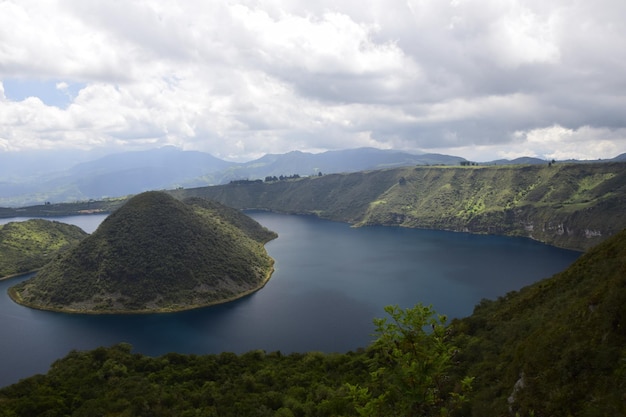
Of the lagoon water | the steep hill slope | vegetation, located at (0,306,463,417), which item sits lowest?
the lagoon water

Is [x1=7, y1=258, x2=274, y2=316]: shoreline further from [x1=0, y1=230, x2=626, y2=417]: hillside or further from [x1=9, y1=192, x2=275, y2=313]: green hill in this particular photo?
[x1=0, y1=230, x2=626, y2=417]: hillside

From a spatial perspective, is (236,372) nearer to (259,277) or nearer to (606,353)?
(606,353)

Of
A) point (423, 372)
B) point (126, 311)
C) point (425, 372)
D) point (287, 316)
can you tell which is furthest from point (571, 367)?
point (126, 311)

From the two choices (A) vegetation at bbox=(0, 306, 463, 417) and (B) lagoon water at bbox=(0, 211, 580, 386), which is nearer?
(A) vegetation at bbox=(0, 306, 463, 417)

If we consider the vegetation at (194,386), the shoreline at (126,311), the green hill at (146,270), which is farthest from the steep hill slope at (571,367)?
the green hill at (146,270)

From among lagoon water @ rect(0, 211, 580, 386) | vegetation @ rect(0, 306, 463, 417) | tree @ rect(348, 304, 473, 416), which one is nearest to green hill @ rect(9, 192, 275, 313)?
lagoon water @ rect(0, 211, 580, 386)

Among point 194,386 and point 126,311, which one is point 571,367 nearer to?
point 194,386
